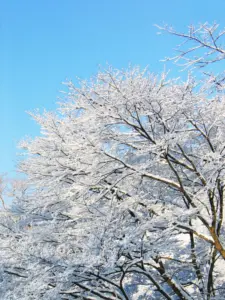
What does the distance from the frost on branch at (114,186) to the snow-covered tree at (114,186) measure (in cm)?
2

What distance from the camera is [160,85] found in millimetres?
5520

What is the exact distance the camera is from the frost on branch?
4.87 meters

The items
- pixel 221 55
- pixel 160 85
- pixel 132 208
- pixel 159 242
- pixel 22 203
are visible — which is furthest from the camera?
pixel 22 203

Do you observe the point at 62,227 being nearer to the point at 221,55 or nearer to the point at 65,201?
the point at 65,201

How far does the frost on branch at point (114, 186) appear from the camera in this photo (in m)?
4.87

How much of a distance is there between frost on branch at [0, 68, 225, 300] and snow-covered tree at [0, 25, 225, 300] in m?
0.02

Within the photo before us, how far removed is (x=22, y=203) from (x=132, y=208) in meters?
2.98

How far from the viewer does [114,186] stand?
5.90m

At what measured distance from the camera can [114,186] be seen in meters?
5.90

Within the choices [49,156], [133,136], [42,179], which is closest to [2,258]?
[42,179]

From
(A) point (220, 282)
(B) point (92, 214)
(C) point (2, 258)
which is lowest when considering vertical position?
(A) point (220, 282)

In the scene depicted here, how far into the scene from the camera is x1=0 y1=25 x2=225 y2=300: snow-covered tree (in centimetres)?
487

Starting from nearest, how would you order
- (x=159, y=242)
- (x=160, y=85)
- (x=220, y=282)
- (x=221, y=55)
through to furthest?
(x=221, y=55), (x=159, y=242), (x=160, y=85), (x=220, y=282)

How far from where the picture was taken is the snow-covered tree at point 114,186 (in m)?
4.87
